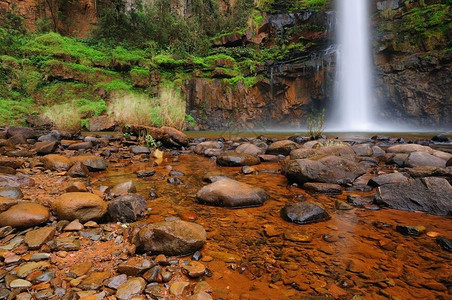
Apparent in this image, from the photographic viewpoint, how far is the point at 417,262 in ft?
5.95

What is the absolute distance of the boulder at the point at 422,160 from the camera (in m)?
4.66

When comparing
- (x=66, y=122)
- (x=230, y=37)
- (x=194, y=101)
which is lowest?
(x=66, y=122)

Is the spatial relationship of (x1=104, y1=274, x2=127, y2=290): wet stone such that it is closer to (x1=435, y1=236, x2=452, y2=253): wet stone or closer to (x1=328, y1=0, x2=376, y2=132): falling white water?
(x1=435, y1=236, x2=452, y2=253): wet stone

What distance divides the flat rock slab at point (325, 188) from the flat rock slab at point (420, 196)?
1.80 ft

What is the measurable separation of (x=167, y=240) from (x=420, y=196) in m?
2.98

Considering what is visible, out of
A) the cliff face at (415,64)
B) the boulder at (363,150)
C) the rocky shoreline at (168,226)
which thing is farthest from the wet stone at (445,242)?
the cliff face at (415,64)

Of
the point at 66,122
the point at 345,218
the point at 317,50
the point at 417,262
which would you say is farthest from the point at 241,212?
the point at 317,50

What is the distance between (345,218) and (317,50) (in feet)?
66.6

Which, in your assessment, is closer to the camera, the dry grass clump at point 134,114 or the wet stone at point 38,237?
the wet stone at point 38,237

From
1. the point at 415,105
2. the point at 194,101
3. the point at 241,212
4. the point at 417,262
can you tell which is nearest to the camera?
the point at 417,262

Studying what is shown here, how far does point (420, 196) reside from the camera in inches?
113

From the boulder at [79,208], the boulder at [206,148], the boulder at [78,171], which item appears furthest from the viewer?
the boulder at [206,148]

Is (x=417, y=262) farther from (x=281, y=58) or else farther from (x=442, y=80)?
(x=281, y=58)

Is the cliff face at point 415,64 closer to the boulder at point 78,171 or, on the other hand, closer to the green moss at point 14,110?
the boulder at point 78,171
